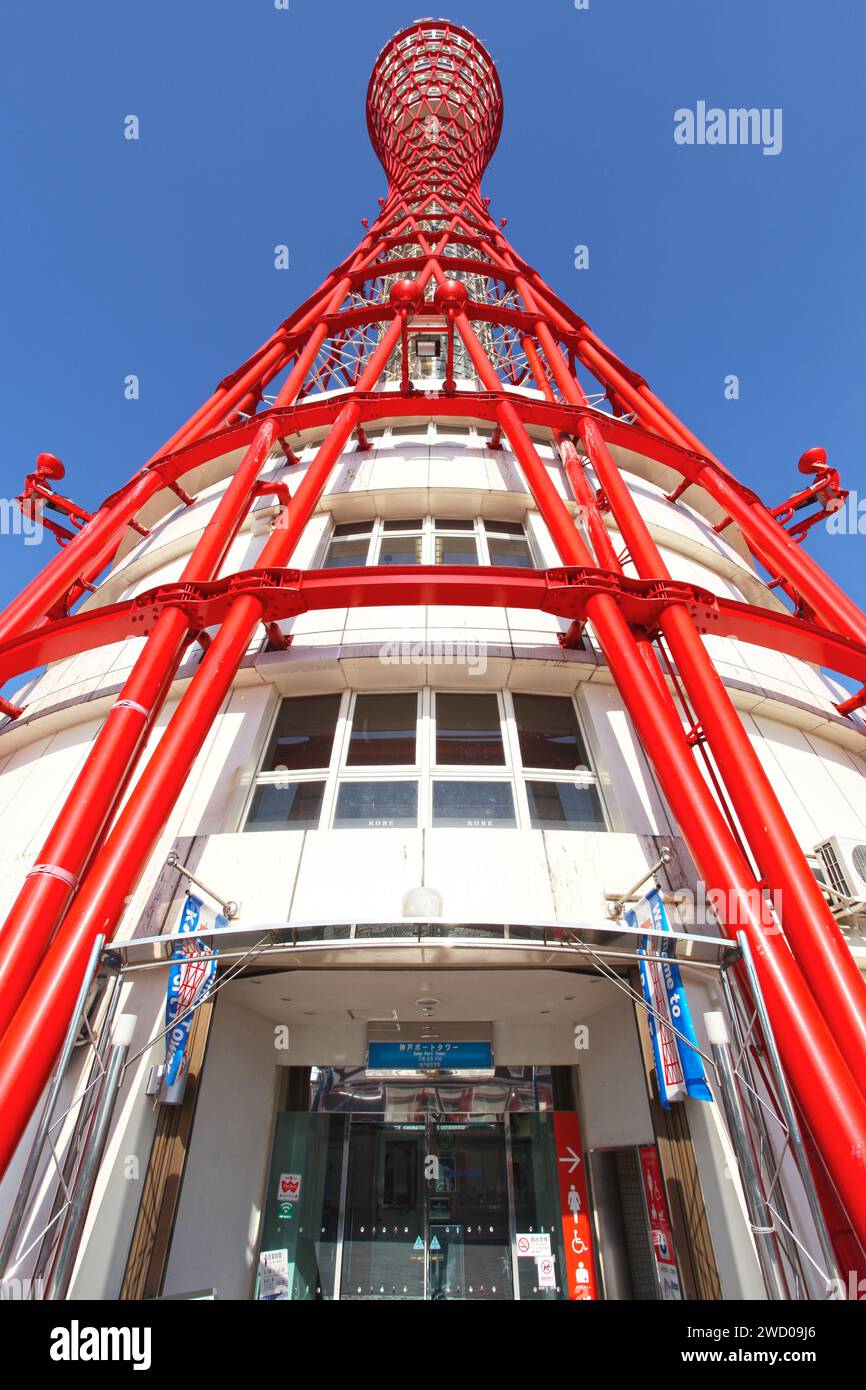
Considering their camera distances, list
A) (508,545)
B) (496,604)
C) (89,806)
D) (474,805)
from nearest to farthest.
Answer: (89,806) → (474,805) → (496,604) → (508,545)

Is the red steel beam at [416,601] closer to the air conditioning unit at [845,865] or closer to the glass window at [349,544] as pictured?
the air conditioning unit at [845,865]

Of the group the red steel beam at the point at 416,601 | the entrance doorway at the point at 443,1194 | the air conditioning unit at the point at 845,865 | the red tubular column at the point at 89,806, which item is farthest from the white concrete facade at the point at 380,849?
the red tubular column at the point at 89,806

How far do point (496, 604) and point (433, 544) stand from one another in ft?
11.9

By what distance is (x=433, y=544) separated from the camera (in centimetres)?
1139

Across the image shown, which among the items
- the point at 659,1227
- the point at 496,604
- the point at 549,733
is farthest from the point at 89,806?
the point at 659,1227

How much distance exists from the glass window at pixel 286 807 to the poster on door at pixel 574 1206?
479cm

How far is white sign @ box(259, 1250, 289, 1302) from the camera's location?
7.07 metres

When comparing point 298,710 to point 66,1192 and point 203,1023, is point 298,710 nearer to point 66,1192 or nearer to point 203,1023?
point 203,1023

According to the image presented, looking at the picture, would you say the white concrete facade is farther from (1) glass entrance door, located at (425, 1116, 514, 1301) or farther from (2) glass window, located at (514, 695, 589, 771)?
→ (1) glass entrance door, located at (425, 1116, 514, 1301)

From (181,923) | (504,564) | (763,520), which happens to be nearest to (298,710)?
(181,923)

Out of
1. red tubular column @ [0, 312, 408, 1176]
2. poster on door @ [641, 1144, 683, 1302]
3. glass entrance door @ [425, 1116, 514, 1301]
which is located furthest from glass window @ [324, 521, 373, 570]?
poster on door @ [641, 1144, 683, 1302]

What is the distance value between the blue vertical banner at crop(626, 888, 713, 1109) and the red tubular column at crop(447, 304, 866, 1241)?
0.60m

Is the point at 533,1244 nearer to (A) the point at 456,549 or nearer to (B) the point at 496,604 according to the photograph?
(B) the point at 496,604

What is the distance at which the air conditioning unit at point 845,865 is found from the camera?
265 inches
